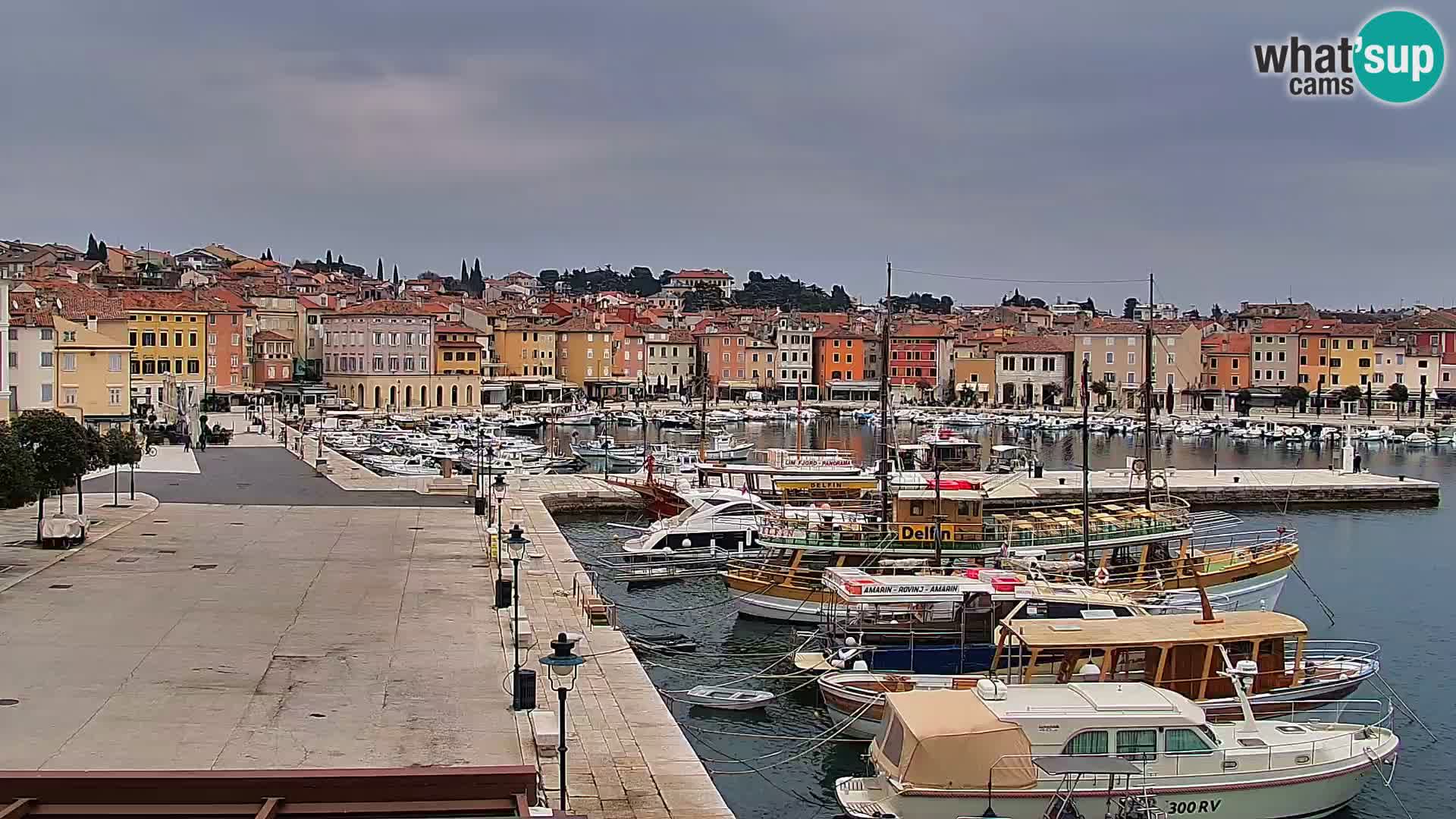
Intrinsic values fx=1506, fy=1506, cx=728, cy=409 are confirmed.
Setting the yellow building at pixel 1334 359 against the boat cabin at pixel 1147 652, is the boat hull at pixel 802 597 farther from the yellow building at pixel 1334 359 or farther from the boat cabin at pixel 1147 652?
the yellow building at pixel 1334 359

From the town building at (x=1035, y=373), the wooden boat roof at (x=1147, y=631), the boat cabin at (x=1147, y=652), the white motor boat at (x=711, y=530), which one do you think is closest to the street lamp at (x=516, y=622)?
the boat cabin at (x=1147, y=652)

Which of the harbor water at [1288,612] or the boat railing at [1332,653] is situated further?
the boat railing at [1332,653]

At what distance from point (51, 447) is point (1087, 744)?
21.0m

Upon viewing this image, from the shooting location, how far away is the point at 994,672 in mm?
17344

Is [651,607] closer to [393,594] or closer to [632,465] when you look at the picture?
[393,594]

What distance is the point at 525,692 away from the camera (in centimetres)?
1574

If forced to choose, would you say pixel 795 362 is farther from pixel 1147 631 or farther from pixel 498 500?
pixel 1147 631

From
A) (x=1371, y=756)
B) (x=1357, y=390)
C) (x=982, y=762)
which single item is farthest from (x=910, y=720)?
(x=1357, y=390)

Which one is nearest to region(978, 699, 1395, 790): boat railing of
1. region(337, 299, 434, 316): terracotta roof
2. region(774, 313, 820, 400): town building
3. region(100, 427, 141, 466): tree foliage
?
Answer: region(100, 427, 141, 466): tree foliage

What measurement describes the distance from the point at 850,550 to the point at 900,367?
91516mm

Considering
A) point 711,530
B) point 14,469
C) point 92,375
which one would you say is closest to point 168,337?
point 92,375

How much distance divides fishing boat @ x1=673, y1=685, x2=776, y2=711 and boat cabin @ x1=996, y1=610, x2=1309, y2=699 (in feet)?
12.0

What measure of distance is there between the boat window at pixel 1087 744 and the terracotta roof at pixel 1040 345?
96.8 meters

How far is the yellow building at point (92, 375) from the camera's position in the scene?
50.8m
